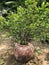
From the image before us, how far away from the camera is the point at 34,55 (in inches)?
223

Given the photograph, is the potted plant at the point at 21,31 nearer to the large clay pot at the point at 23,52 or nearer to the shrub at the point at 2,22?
the large clay pot at the point at 23,52

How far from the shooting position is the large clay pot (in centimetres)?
525

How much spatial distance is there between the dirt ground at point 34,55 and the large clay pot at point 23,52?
16 centimetres

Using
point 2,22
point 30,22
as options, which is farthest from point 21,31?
point 2,22

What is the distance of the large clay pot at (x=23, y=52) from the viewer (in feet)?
17.2

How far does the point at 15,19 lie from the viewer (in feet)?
17.1

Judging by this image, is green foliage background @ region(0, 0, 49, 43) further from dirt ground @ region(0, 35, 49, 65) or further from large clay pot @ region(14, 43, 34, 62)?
dirt ground @ region(0, 35, 49, 65)

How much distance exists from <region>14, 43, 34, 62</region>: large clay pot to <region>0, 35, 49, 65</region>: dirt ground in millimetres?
160

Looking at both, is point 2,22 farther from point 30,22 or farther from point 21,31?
point 30,22

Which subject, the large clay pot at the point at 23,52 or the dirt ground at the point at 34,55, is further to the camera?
the dirt ground at the point at 34,55

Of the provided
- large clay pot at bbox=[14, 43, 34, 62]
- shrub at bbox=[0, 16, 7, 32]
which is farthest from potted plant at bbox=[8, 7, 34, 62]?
shrub at bbox=[0, 16, 7, 32]

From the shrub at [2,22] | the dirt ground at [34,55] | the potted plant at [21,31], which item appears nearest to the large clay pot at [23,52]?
the potted plant at [21,31]

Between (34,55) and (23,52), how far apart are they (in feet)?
1.73

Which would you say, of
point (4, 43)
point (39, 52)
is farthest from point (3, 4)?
point (39, 52)
